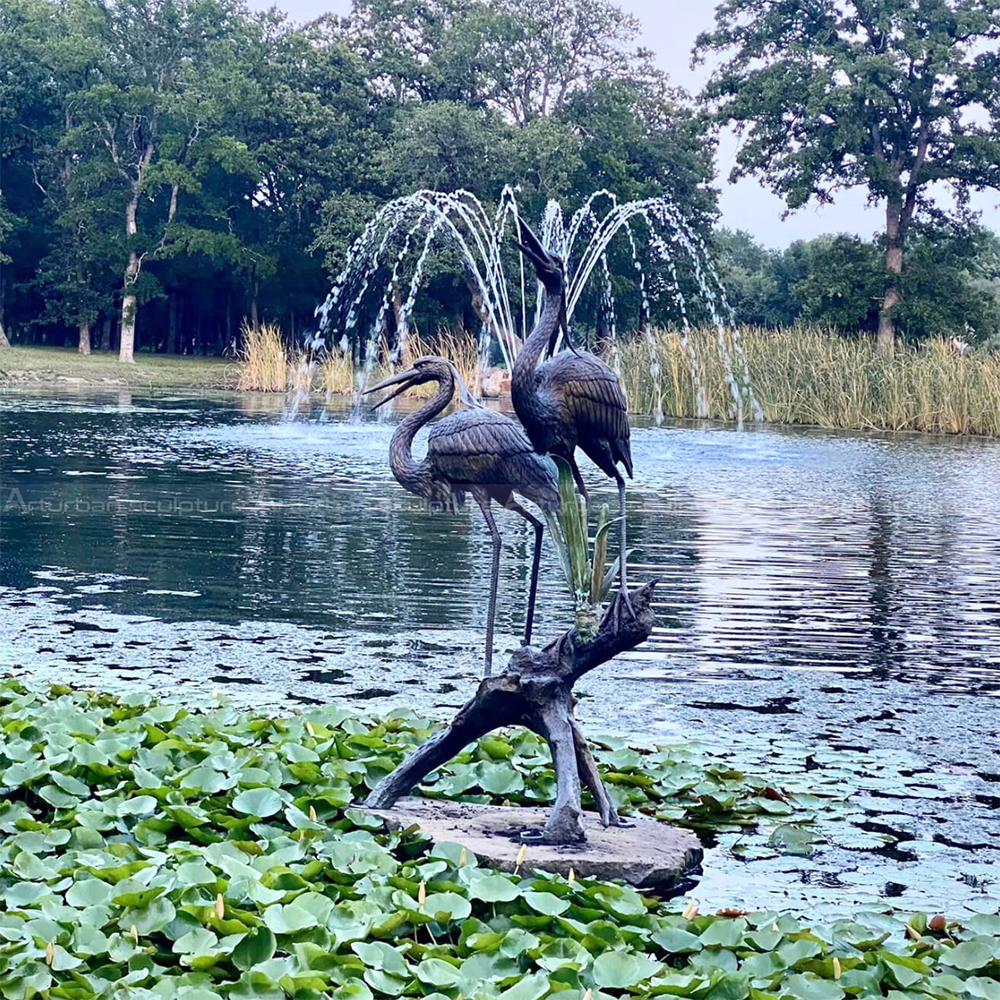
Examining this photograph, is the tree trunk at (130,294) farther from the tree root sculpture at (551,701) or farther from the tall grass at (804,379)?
the tree root sculpture at (551,701)

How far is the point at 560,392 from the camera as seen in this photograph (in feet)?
18.9

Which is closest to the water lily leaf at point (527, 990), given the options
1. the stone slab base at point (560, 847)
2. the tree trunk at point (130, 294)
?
the stone slab base at point (560, 847)

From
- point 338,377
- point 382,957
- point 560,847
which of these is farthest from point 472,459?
point 338,377

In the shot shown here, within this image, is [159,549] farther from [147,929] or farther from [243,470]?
[147,929]

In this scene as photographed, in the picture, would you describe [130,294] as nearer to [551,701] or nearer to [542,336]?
[542,336]

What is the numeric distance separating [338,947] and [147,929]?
463mm

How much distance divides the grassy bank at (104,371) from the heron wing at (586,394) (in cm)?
2937

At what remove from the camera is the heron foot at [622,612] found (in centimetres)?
455

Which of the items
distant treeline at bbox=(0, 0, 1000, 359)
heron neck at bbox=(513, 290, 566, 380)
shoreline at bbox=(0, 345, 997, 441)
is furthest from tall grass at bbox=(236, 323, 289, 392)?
heron neck at bbox=(513, 290, 566, 380)

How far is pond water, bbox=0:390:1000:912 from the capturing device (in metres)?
5.18

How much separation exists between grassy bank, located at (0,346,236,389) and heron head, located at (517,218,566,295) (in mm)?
29568

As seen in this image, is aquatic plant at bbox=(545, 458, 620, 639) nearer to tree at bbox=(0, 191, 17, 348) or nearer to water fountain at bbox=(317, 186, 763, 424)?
water fountain at bbox=(317, 186, 763, 424)

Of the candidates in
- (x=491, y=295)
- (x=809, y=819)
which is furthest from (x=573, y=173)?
(x=809, y=819)

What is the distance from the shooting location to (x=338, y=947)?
359 cm
